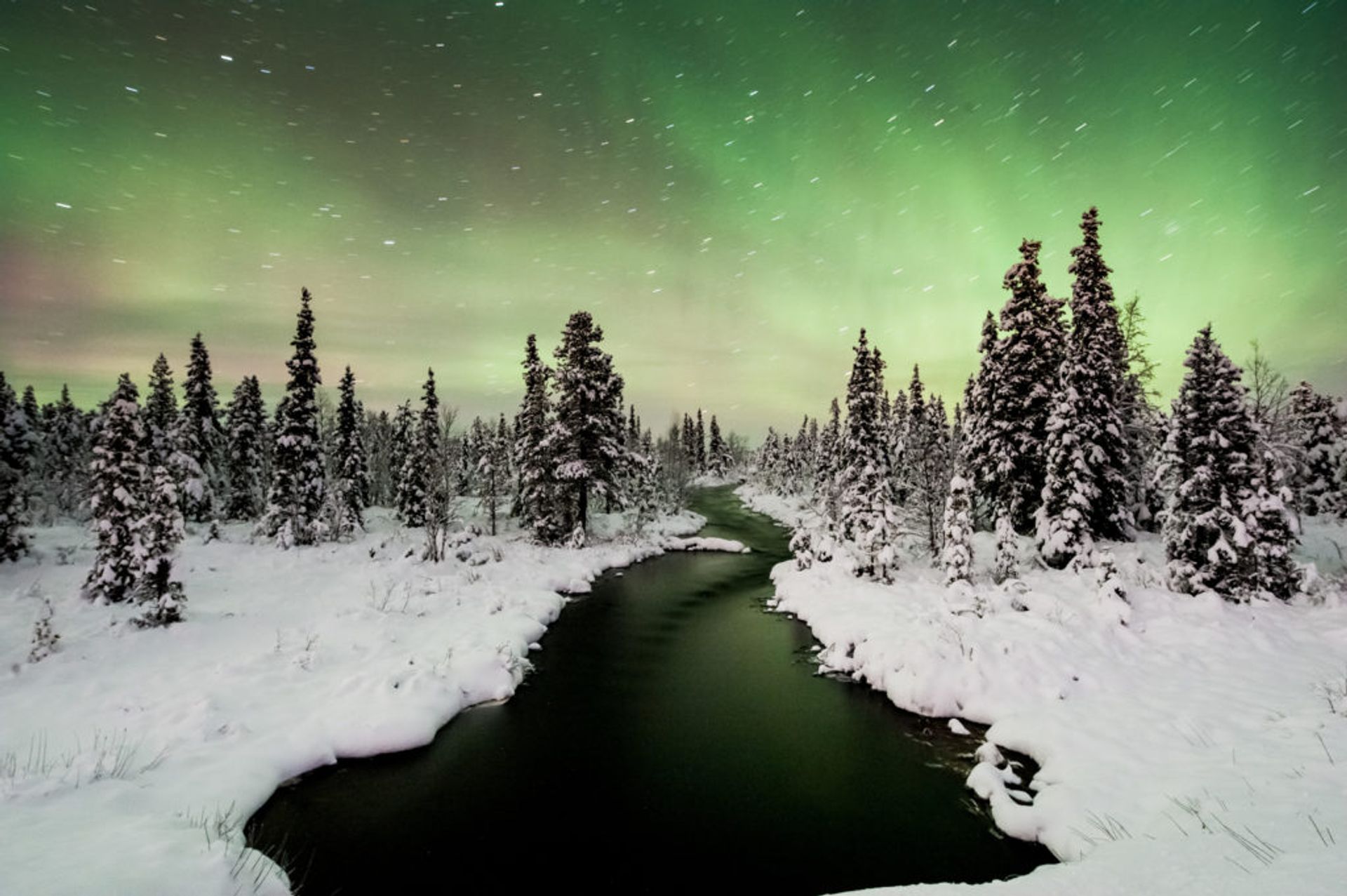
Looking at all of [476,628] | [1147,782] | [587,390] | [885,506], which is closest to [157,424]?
[587,390]

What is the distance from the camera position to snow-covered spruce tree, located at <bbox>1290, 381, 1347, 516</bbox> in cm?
3188

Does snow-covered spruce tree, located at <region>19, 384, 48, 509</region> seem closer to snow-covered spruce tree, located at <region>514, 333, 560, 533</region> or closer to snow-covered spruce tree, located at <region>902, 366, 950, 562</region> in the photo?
snow-covered spruce tree, located at <region>514, 333, 560, 533</region>

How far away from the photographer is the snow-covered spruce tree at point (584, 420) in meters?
36.2

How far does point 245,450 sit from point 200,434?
3.18 m

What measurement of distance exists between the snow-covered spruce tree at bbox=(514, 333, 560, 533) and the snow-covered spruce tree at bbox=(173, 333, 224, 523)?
20.1 m

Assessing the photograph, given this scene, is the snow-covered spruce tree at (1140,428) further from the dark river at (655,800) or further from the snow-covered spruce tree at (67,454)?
the snow-covered spruce tree at (67,454)

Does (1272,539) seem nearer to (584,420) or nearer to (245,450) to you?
(584,420)

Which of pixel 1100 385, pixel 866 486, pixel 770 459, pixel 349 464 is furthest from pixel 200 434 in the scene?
pixel 770 459

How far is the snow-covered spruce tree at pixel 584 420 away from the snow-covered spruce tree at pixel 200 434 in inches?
898

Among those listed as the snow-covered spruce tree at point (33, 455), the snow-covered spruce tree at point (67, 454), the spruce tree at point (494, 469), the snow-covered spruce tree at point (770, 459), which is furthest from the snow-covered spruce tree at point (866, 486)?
the snow-covered spruce tree at point (770, 459)

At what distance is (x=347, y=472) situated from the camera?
40.3m

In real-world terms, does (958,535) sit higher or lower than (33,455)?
lower

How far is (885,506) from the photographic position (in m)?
26.5

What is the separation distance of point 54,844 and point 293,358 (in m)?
32.7
